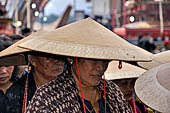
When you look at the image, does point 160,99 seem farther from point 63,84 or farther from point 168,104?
point 63,84

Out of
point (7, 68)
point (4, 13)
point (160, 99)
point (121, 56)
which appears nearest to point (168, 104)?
point (160, 99)

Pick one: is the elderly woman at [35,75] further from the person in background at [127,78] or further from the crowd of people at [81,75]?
the person in background at [127,78]

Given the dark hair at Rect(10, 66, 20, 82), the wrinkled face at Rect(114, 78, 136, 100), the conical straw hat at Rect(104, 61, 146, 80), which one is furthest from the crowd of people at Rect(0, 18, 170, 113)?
the wrinkled face at Rect(114, 78, 136, 100)

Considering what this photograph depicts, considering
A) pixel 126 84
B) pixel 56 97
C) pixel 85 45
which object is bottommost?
pixel 126 84

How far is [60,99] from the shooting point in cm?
215

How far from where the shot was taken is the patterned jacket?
2068mm

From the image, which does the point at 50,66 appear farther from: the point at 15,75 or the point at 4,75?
the point at 15,75

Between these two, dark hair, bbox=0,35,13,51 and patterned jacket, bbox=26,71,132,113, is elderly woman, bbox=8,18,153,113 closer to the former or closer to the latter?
patterned jacket, bbox=26,71,132,113

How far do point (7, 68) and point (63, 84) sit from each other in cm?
124

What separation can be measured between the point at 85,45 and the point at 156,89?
0.53m

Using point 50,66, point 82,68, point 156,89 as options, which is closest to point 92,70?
point 82,68

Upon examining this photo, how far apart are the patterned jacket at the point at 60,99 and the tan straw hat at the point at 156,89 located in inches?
20.0

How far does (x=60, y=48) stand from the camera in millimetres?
2025

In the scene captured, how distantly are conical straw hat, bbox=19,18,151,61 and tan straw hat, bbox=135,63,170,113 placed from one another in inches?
9.3
